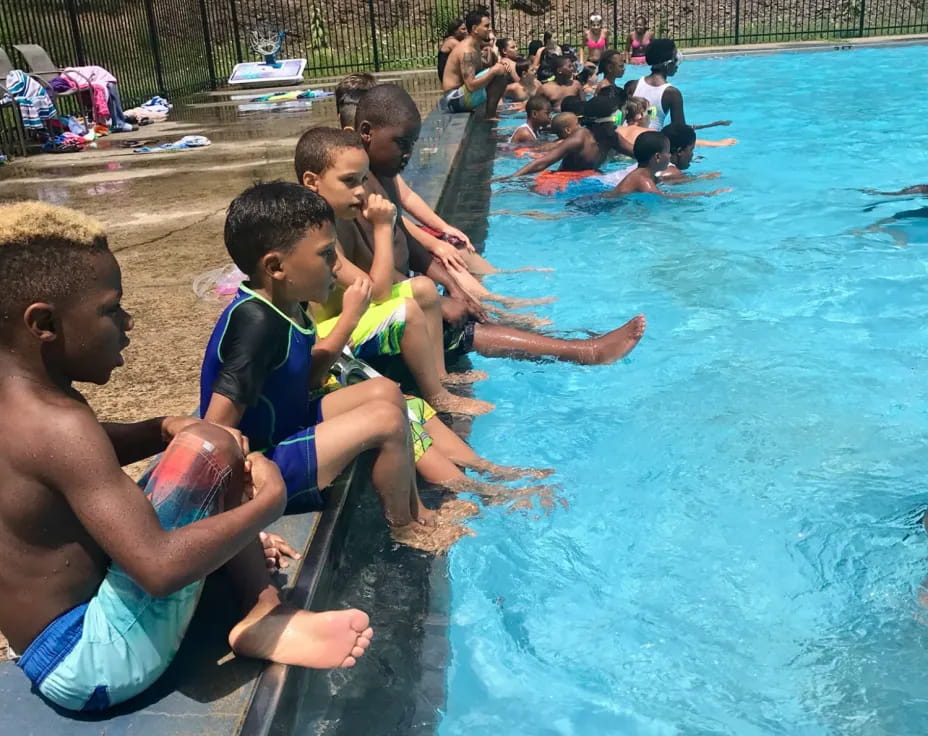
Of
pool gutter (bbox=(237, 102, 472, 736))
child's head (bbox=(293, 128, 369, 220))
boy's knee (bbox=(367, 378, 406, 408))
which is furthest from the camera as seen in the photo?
child's head (bbox=(293, 128, 369, 220))

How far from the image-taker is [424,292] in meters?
4.25

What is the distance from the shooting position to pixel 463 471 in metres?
A: 3.85

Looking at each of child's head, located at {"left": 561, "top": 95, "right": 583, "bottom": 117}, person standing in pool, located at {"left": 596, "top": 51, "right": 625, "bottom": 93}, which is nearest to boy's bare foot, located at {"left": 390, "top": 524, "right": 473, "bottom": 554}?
child's head, located at {"left": 561, "top": 95, "right": 583, "bottom": 117}

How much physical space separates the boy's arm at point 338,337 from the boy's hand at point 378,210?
0.68m

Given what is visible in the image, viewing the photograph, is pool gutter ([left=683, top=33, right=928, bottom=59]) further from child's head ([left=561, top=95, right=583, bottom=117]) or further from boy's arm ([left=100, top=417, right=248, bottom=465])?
boy's arm ([left=100, top=417, right=248, bottom=465])

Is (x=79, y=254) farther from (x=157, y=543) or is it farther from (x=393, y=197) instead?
(x=393, y=197)

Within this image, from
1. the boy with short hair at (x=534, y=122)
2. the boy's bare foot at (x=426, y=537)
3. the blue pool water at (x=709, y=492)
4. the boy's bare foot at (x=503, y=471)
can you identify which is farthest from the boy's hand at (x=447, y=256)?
the boy with short hair at (x=534, y=122)

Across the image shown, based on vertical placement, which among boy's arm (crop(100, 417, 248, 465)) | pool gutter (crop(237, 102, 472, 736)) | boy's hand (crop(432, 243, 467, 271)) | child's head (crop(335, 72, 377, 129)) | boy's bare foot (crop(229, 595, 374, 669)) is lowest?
pool gutter (crop(237, 102, 472, 736))

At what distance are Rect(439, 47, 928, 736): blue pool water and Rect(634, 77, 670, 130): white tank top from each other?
239 cm

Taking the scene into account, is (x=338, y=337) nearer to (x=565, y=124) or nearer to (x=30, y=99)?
(x=565, y=124)

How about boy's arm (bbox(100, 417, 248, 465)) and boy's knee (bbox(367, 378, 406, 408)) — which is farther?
boy's knee (bbox(367, 378, 406, 408))

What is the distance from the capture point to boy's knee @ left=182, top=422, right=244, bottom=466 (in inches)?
85.0

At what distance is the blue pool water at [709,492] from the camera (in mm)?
2939

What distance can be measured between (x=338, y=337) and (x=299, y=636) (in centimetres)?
114
